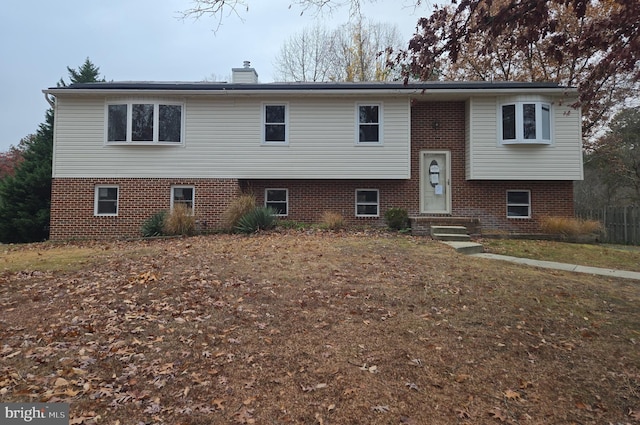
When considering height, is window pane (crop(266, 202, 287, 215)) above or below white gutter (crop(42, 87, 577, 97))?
below

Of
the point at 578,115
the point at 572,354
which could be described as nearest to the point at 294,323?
the point at 572,354

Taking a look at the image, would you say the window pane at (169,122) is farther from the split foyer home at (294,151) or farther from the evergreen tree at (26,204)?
the evergreen tree at (26,204)

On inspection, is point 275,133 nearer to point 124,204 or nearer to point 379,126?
point 379,126

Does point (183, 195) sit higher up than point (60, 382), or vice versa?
point (183, 195)

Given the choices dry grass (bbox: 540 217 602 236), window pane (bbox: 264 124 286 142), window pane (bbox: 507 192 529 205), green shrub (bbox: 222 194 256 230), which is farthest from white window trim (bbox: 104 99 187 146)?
dry grass (bbox: 540 217 602 236)

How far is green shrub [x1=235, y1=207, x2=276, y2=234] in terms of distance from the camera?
11758 millimetres

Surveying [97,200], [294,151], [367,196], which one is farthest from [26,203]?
[367,196]

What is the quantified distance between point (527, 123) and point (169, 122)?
12.0 metres

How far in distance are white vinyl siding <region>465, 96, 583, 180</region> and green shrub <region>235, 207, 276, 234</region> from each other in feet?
23.0

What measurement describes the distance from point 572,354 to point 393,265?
3.57 metres

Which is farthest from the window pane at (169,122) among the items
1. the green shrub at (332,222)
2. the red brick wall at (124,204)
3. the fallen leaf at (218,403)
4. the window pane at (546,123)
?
the window pane at (546,123)

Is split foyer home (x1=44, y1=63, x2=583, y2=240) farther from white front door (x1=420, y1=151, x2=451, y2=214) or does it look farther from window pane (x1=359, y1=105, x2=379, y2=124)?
white front door (x1=420, y1=151, x2=451, y2=214)

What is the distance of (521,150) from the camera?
529 inches

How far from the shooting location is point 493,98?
13617mm
